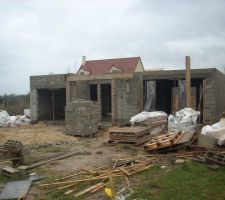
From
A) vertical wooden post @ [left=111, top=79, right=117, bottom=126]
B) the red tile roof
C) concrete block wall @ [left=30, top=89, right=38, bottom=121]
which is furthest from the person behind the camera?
the red tile roof

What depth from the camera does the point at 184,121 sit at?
14.2 meters

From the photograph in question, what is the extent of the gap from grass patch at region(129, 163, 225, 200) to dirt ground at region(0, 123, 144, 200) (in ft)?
6.75

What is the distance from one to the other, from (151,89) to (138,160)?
1499cm

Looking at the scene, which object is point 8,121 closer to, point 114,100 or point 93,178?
point 114,100

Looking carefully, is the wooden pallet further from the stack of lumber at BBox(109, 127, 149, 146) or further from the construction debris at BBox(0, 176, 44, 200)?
the construction debris at BBox(0, 176, 44, 200)

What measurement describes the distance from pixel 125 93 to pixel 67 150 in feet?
24.3

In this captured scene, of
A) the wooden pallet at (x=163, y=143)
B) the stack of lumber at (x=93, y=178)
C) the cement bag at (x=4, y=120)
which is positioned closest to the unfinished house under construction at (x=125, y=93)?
the cement bag at (x=4, y=120)

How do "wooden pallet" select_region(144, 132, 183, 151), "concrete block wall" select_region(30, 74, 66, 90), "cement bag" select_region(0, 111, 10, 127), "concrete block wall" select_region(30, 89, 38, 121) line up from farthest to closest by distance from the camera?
"concrete block wall" select_region(30, 89, 38, 121)
"concrete block wall" select_region(30, 74, 66, 90)
"cement bag" select_region(0, 111, 10, 127)
"wooden pallet" select_region(144, 132, 183, 151)

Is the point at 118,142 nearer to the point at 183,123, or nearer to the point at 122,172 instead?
the point at 183,123

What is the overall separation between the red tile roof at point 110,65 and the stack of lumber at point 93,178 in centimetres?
3402

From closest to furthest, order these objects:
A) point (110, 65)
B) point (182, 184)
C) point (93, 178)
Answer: point (182, 184)
point (93, 178)
point (110, 65)

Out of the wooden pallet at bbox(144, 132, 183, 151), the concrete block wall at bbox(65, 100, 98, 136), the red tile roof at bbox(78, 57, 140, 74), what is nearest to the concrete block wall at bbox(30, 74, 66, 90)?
the concrete block wall at bbox(65, 100, 98, 136)

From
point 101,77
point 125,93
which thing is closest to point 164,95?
point 125,93

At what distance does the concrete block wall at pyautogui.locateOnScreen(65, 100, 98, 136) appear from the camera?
52.5 feet
